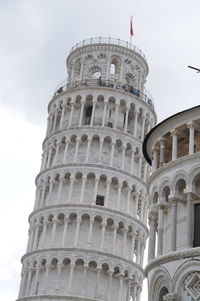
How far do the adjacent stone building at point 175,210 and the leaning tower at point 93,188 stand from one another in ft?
65.1

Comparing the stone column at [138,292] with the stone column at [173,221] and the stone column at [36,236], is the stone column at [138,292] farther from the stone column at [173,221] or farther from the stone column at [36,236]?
the stone column at [173,221]

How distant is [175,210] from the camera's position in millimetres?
28344

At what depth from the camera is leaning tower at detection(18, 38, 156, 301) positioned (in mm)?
49375

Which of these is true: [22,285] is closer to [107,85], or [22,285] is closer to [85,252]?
[85,252]

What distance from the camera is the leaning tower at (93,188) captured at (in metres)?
49.4

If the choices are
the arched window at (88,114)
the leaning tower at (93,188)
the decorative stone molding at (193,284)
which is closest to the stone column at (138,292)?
the leaning tower at (93,188)

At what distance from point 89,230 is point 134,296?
724 centimetres

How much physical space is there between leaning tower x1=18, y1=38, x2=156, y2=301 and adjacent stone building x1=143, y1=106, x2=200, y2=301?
19840 millimetres

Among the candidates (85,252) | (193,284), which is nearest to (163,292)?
(193,284)

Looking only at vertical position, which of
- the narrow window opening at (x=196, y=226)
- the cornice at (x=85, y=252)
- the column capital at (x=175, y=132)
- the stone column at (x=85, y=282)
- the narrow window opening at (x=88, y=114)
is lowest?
the narrow window opening at (x=196, y=226)

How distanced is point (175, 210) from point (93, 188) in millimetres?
24901

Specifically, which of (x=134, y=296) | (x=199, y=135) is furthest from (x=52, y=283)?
(x=199, y=135)

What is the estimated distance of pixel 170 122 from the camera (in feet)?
99.8

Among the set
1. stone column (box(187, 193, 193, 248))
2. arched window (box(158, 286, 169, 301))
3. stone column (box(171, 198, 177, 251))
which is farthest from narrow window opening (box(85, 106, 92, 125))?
arched window (box(158, 286, 169, 301))
